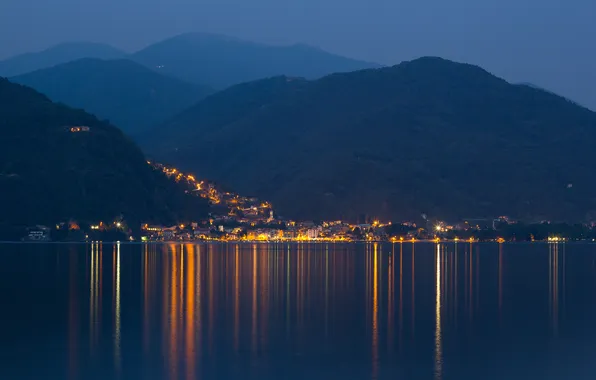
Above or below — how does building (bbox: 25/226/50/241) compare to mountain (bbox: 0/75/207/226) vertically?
below

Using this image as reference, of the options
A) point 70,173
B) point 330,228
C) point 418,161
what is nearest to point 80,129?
point 70,173

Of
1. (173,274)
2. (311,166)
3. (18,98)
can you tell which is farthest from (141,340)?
(311,166)

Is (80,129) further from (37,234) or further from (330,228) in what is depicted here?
(330,228)

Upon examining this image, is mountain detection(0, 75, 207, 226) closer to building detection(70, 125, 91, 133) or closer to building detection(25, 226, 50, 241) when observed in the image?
building detection(70, 125, 91, 133)

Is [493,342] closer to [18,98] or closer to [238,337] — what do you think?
[238,337]

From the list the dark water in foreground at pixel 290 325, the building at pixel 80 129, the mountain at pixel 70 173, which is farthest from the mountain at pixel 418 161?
the dark water in foreground at pixel 290 325

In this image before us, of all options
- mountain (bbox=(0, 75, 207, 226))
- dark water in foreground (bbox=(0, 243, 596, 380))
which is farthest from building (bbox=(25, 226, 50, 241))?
dark water in foreground (bbox=(0, 243, 596, 380))

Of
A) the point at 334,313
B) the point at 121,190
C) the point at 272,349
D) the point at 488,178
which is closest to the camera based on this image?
the point at 272,349
